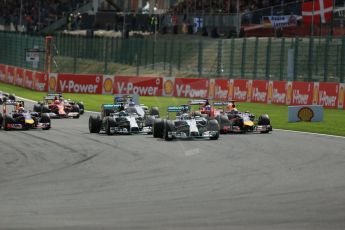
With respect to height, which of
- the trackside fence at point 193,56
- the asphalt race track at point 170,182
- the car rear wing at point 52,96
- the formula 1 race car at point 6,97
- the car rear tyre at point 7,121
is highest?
the trackside fence at point 193,56

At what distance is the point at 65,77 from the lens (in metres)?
57.2

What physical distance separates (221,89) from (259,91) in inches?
118

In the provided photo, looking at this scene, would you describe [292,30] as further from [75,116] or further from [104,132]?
[104,132]

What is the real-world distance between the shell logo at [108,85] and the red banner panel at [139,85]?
0.36m

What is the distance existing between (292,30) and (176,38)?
1410 cm

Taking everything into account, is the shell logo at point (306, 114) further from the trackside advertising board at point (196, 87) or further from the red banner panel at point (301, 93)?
the red banner panel at point (301, 93)

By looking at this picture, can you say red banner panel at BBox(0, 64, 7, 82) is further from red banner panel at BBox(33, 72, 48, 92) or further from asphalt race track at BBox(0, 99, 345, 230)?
asphalt race track at BBox(0, 99, 345, 230)

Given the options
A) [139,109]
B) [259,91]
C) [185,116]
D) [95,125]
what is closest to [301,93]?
[259,91]

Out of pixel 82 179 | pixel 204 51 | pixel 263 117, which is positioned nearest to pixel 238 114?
pixel 263 117

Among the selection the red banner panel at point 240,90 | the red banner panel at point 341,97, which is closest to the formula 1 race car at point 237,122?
the red banner panel at point 341,97

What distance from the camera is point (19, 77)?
65000 mm

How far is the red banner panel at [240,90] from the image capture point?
4809 cm

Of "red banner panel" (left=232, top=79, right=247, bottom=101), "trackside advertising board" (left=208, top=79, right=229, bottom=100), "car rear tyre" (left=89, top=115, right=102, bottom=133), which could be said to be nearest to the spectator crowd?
"trackside advertising board" (left=208, top=79, right=229, bottom=100)

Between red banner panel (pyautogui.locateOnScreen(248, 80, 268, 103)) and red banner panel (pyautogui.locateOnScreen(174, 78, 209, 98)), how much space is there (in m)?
4.02
